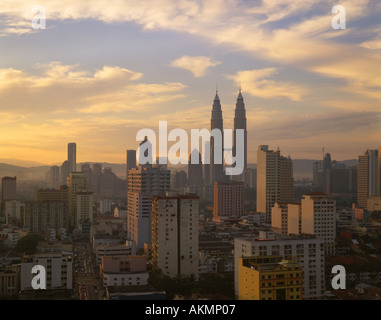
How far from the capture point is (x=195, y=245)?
268 inches

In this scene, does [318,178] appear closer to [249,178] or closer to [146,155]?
[249,178]

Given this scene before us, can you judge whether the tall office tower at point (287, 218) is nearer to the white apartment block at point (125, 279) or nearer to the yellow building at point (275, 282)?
the white apartment block at point (125, 279)

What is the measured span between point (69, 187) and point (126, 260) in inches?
352

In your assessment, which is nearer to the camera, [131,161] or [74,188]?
[131,161]

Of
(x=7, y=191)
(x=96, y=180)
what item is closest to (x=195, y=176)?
(x=96, y=180)

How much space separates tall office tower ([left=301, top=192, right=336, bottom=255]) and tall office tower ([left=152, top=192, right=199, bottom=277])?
3.22 meters

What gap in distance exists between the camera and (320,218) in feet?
30.2

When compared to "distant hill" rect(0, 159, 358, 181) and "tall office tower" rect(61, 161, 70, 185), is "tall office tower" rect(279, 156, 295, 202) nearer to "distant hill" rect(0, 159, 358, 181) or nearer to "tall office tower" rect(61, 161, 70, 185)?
"distant hill" rect(0, 159, 358, 181)

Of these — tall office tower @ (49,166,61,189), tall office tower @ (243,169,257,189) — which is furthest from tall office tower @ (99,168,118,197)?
tall office tower @ (243,169,257,189)

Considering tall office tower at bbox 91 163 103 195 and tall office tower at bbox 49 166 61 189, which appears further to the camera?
tall office tower at bbox 91 163 103 195

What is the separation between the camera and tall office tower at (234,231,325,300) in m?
5.59

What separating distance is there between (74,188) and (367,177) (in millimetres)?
9580
